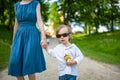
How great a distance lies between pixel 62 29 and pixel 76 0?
1495 inches

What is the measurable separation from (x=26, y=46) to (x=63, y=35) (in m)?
0.76

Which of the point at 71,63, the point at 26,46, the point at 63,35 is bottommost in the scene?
the point at 71,63

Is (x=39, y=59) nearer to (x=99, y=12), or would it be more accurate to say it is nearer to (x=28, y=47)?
(x=28, y=47)

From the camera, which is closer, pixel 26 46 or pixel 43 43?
pixel 43 43

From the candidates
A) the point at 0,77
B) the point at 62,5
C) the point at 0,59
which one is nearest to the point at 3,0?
the point at 62,5

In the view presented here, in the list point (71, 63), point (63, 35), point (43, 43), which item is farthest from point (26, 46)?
point (71, 63)

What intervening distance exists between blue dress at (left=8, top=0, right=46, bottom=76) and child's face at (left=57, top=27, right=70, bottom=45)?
522mm

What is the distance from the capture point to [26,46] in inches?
267

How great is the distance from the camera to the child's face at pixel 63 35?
6.49 meters

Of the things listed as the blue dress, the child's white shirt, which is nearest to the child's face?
the child's white shirt

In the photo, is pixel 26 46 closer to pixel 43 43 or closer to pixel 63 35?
pixel 43 43

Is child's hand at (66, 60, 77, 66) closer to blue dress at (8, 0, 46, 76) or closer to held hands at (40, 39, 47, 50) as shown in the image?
held hands at (40, 39, 47, 50)

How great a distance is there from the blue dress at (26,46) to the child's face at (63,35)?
0.52 m

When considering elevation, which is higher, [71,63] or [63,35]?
[63,35]
